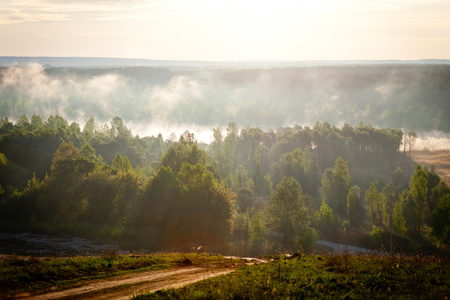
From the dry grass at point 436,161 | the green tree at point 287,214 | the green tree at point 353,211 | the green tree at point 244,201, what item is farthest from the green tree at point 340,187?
the dry grass at point 436,161

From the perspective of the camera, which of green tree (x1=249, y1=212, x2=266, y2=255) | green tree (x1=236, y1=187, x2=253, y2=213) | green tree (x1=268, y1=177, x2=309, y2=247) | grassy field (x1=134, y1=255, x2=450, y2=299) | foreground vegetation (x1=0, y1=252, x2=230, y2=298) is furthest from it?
green tree (x1=236, y1=187, x2=253, y2=213)

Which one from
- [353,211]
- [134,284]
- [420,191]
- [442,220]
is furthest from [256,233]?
[134,284]

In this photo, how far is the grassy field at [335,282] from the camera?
1941 centimetres

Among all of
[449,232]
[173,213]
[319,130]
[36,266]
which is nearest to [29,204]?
[173,213]

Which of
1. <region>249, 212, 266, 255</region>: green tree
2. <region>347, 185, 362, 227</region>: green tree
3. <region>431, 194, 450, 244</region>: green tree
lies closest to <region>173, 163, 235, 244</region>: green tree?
<region>249, 212, 266, 255</region>: green tree

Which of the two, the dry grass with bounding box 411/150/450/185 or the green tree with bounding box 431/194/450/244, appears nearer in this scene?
the green tree with bounding box 431/194/450/244

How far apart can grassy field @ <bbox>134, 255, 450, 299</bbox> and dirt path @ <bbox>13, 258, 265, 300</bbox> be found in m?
2.07

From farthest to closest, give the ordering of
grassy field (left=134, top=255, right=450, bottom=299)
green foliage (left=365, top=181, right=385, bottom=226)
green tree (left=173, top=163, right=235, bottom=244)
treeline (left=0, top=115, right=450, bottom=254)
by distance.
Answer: green foliage (left=365, top=181, right=385, bottom=226) < treeline (left=0, top=115, right=450, bottom=254) < green tree (left=173, top=163, right=235, bottom=244) < grassy field (left=134, top=255, right=450, bottom=299)

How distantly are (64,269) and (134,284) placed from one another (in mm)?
5135

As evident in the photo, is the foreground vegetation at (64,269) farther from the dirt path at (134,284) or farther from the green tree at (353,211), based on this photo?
the green tree at (353,211)

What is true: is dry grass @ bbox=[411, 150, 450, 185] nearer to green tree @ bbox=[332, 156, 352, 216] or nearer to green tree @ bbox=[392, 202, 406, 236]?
green tree @ bbox=[332, 156, 352, 216]

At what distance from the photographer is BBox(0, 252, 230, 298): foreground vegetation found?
2209cm

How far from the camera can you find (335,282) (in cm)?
2169

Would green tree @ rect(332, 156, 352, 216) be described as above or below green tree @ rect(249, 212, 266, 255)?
above
